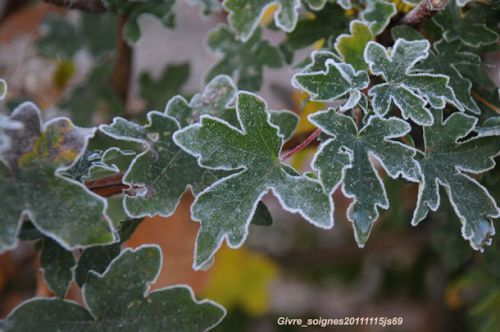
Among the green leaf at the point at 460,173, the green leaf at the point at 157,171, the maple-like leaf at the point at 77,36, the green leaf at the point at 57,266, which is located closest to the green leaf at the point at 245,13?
the green leaf at the point at 157,171

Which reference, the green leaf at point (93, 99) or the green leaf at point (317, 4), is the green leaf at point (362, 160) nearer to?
the green leaf at point (317, 4)

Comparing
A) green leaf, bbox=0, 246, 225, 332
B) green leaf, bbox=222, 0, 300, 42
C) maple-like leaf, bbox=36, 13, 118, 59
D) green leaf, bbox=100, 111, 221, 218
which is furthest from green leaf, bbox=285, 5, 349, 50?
maple-like leaf, bbox=36, 13, 118, 59

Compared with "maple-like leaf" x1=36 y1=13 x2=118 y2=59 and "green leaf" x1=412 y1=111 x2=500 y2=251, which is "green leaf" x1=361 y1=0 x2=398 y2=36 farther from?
"maple-like leaf" x1=36 y1=13 x2=118 y2=59

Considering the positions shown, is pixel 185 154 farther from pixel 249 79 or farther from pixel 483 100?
pixel 483 100

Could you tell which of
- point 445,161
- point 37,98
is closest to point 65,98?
point 37,98

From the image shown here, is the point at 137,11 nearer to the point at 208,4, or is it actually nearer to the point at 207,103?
the point at 208,4

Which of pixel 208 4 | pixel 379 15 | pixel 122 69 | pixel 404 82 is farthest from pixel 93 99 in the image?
pixel 404 82
